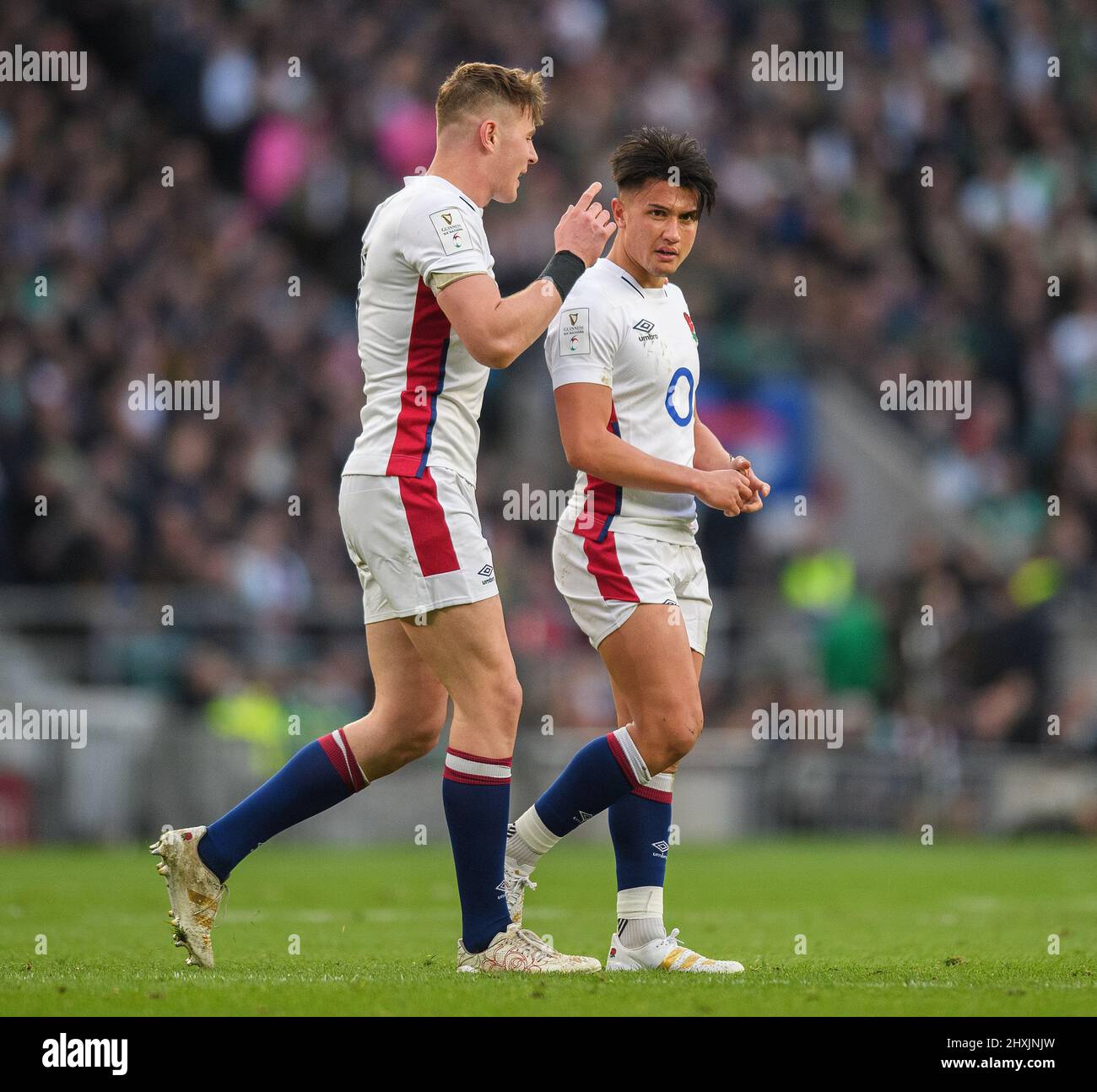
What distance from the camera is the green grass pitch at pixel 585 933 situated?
5.09m

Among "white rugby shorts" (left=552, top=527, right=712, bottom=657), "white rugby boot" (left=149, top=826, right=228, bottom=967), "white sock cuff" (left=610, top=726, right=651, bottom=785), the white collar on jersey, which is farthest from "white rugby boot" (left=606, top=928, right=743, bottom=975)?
the white collar on jersey

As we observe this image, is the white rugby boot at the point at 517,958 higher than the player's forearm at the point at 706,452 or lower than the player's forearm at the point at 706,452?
lower

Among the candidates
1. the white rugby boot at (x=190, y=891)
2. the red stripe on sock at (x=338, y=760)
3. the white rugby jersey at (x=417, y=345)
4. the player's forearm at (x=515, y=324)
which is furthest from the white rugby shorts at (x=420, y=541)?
the white rugby boot at (x=190, y=891)

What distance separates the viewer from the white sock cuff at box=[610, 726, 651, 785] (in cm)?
604

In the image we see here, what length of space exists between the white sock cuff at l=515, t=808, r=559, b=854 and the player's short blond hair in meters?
2.22

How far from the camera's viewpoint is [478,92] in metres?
5.90

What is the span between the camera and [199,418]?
15180 millimetres

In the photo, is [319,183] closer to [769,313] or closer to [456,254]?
[769,313]

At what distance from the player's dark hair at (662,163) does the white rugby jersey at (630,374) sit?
0.31m

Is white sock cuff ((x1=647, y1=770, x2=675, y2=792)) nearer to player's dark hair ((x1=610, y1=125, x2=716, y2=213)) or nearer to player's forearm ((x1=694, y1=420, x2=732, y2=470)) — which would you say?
player's forearm ((x1=694, y1=420, x2=732, y2=470))

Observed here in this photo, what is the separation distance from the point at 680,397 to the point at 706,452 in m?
0.45

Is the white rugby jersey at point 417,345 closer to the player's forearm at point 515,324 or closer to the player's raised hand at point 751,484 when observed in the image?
the player's forearm at point 515,324
